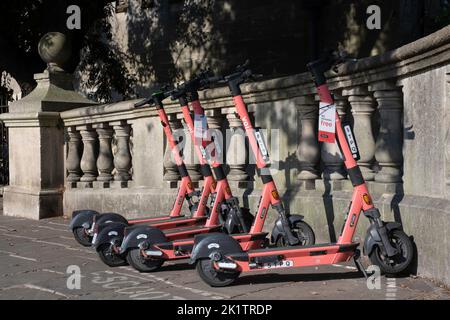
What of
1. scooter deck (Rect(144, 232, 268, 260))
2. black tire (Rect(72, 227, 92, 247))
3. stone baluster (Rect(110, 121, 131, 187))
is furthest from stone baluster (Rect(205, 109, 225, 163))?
scooter deck (Rect(144, 232, 268, 260))

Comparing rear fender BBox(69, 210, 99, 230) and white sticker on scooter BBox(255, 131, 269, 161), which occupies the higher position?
white sticker on scooter BBox(255, 131, 269, 161)

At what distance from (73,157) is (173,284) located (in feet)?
15.7

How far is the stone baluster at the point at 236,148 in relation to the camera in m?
7.40

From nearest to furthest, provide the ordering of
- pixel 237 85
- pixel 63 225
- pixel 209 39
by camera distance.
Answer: pixel 237 85
pixel 63 225
pixel 209 39

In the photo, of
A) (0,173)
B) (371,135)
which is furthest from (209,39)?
(371,135)

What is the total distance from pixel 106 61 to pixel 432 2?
6387mm

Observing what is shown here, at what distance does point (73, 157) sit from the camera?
9820mm

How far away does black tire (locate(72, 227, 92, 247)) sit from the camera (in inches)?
283

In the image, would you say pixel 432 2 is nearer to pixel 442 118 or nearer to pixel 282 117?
pixel 282 117

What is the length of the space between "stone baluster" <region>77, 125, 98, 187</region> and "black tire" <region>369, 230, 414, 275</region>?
199 inches

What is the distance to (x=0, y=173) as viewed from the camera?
14922 millimetres

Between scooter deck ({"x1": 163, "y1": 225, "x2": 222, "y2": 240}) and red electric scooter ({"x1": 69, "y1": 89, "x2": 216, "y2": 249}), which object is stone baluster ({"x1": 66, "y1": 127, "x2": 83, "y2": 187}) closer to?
red electric scooter ({"x1": 69, "y1": 89, "x2": 216, "y2": 249})

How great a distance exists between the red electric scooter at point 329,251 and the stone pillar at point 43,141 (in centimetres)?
490

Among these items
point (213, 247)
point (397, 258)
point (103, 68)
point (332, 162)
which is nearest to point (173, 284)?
point (213, 247)
